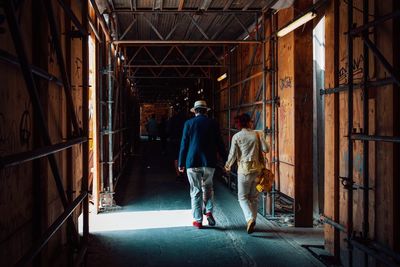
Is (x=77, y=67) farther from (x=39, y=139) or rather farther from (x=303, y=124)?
(x=303, y=124)

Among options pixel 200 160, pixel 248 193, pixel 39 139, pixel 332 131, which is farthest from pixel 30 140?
pixel 248 193

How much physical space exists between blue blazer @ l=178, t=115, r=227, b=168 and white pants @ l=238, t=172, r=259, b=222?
0.69m

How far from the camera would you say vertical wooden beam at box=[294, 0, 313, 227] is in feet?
23.9

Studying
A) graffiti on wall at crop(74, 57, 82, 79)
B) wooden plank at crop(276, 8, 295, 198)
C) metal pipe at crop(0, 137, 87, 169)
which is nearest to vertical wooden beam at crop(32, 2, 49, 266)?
metal pipe at crop(0, 137, 87, 169)

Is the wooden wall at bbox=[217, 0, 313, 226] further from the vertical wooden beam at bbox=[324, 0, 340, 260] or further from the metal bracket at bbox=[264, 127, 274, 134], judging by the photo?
the vertical wooden beam at bbox=[324, 0, 340, 260]

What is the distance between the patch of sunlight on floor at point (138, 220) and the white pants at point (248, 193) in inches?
44.3

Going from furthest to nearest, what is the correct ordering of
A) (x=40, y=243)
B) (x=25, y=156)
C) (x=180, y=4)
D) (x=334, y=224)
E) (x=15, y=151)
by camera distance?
(x=180, y=4)
(x=334, y=224)
(x=15, y=151)
(x=40, y=243)
(x=25, y=156)

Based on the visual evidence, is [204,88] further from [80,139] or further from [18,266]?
[18,266]

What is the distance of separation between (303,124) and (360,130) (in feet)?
9.54

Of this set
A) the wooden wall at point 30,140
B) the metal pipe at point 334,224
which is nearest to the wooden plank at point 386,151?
the metal pipe at point 334,224

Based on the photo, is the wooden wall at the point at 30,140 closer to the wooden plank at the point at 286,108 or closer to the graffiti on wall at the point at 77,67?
the graffiti on wall at the point at 77,67

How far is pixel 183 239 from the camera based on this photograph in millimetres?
6484

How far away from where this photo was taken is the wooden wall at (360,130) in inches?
162

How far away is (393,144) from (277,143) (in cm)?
412
